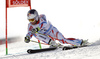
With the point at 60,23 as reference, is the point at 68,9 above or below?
above

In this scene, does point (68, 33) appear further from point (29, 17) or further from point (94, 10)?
point (29, 17)

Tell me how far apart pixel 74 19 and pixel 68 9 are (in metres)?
1.74

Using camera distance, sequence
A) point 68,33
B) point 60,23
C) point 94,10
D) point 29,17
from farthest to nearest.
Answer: point 94,10 → point 60,23 → point 68,33 → point 29,17

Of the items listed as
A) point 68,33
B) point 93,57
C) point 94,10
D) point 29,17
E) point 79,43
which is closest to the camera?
point 93,57

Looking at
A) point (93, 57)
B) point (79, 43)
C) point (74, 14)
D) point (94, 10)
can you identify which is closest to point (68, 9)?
point (74, 14)

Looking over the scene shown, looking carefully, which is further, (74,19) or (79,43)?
(74,19)

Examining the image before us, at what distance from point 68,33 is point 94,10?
11.9 feet

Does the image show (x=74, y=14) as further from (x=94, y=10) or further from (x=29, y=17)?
(x=29, y=17)

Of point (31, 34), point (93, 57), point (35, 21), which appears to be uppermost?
point (35, 21)

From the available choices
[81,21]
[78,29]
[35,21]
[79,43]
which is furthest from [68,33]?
[35,21]

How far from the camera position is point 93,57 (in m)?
4.21

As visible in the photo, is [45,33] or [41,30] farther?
[45,33]

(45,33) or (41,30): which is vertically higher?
(41,30)

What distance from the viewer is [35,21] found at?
6023 millimetres
